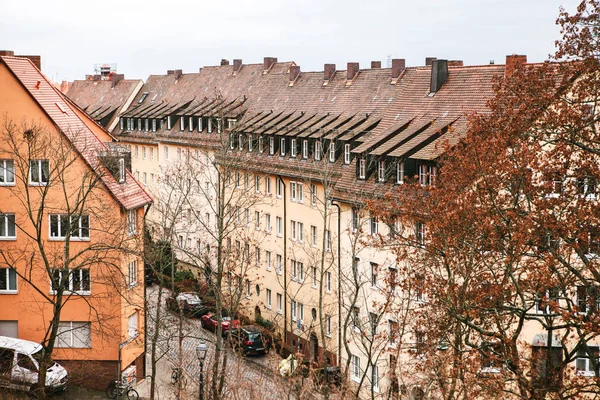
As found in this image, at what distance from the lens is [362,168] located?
4003cm

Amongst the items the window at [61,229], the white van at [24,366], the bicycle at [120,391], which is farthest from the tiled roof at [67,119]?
the bicycle at [120,391]

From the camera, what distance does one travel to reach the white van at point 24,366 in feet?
108

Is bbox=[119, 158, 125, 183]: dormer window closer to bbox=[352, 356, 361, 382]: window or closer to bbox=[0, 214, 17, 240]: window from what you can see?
bbox=[0, 214, 17, 240]: window

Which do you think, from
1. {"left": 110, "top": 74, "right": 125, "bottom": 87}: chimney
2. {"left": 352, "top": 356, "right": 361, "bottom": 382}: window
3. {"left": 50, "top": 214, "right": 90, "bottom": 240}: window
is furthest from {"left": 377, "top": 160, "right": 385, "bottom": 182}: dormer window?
{"left": 110, "top": 74, "right": 125, "bottom": 87}: chimney

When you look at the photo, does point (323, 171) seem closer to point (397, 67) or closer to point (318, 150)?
point (318, 150)

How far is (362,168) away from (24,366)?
1704 centimetres

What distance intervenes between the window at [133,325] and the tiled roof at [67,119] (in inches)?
209

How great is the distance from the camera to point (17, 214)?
36.8m

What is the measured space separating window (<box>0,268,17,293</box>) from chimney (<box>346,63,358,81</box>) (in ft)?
80.2

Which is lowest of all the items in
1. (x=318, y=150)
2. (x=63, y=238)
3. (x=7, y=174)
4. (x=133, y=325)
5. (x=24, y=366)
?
(x=24, y=366)

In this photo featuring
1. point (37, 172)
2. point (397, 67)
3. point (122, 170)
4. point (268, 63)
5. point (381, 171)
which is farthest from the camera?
point (268, 63)

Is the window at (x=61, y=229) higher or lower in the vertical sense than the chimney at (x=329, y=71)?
lower

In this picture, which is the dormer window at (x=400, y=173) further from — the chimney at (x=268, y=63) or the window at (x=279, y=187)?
the chimney at (x=268, y=63)

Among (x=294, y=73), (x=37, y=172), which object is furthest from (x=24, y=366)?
(x=294, y=73)
